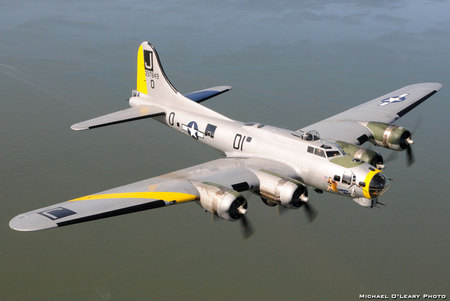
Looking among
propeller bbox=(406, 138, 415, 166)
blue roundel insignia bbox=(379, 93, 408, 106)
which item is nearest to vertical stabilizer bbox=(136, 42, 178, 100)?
blue roundel insignia bbox=(379, 93, 408, 106)

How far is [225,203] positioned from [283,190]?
3.62 metres

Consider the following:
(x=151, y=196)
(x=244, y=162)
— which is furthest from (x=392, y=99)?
(x=151, y=196)

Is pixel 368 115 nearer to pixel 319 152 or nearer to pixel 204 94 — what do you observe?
pixel 319 152

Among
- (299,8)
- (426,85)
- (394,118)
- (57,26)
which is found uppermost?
(299,8)

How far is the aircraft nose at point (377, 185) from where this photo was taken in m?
25.0

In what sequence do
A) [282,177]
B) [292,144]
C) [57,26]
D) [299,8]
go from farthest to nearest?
[299,8], [57,26], [292,144], [282,177]

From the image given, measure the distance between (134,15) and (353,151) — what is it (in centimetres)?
7321

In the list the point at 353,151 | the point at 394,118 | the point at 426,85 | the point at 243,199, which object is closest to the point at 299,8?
the point at 426,85

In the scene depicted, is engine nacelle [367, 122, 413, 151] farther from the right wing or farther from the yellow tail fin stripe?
the yellow tail fin stripe

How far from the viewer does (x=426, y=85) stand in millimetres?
40500

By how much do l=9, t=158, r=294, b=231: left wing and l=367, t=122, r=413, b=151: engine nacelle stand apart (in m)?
8.83

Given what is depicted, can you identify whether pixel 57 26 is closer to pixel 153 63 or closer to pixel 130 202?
pixel 153 63

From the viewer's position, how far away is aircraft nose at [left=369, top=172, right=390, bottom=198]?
24969mm

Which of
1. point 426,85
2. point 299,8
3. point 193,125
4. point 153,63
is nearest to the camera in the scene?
point 193,125
